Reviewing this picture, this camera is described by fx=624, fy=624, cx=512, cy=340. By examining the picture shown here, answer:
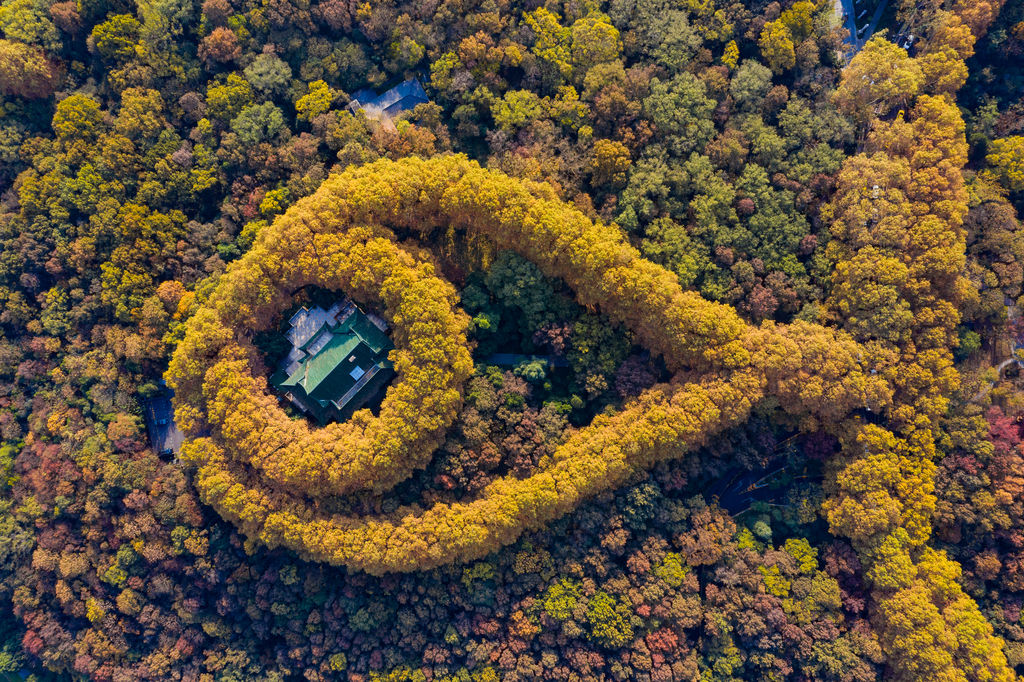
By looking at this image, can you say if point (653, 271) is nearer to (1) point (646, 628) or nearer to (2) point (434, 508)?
(2) point (434, 508)

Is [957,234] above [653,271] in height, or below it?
above

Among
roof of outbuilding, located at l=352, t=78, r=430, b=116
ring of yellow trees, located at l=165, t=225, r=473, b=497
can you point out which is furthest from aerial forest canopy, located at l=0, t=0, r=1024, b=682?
ring of yellow trees, located at l=165, t=225, r=473, b=497

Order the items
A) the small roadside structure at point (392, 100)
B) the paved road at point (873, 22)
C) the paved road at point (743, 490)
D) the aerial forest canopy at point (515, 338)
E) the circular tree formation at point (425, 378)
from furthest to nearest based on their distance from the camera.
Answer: the small roadside structure at point (392, 100) < the paved road at point (873, 22) < the paved road at point (743, 490) < the aerial forest canopy at point (515, 338) < the circular tree formation at point (425, 378)

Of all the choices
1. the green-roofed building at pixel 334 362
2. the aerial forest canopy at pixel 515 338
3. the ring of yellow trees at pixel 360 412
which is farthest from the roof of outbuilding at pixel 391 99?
the green-roofed building at pixel 334 362

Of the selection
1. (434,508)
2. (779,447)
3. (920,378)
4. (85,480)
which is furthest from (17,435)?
(920,378)

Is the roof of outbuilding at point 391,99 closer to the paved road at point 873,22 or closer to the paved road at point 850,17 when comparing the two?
the paved road at point 850,17

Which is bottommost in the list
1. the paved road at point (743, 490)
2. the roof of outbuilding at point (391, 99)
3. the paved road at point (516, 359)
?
the paved road at point (743, 490)

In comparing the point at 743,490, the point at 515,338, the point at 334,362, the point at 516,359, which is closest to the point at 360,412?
the point at 334,362
